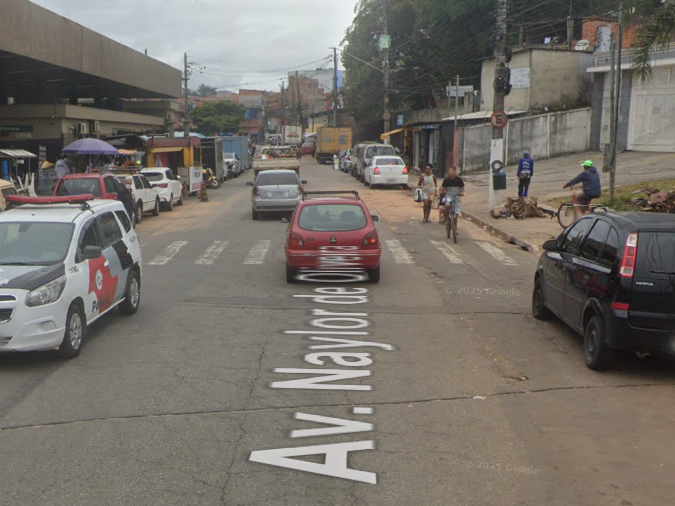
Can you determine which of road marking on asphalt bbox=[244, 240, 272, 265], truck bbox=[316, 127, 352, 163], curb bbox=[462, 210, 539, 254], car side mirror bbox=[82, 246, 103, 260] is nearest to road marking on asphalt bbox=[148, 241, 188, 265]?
road marking on asphalt bbox=[244, 240, 272, 265]

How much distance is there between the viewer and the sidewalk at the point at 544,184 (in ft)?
65.1

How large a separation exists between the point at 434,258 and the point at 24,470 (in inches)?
468

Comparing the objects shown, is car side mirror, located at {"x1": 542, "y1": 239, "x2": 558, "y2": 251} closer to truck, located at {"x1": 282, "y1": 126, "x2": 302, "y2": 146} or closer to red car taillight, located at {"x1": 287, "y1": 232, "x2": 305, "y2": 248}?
red car taillight, located at {"x1": 287, "y1": 232, "x2": 305, "y2": 248}

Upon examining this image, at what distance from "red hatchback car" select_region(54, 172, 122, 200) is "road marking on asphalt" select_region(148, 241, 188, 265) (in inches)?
100

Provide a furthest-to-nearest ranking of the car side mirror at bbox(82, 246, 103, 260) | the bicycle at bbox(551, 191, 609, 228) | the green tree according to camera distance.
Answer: the green tree, the bicycle at bbox(551, 191, 609, 228), the car side mirror at bbox(82, 246, 103, 260)

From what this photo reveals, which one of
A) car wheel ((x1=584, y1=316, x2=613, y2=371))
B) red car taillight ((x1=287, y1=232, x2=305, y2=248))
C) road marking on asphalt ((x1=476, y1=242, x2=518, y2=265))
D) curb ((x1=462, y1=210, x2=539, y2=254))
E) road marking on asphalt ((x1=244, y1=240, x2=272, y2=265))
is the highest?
red car taillight ((x1=287, y1=232, x2=305, y2=248))

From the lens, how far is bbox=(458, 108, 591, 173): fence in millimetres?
37781

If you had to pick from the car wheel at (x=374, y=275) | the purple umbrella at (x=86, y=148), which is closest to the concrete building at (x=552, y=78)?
the purple umbrella at (x=86, y=148)

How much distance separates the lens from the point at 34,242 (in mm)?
8828

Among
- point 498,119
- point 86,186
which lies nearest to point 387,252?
point 86,186

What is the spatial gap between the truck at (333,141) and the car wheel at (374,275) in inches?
2101

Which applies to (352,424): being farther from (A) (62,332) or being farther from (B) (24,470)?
(A) (62,332)

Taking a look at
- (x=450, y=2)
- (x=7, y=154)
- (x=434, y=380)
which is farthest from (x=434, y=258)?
(x=450, y=2)

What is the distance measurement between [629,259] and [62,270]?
5.89 metres
